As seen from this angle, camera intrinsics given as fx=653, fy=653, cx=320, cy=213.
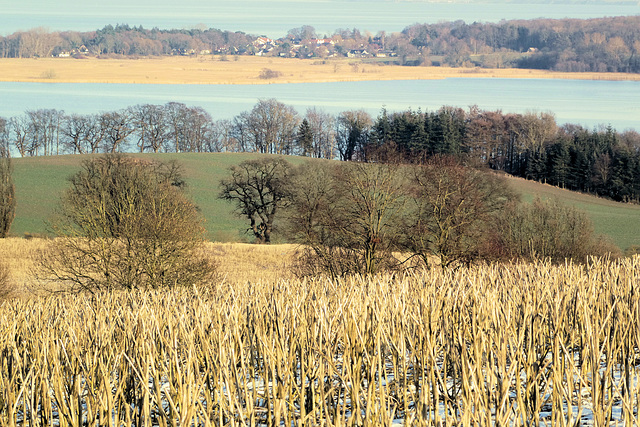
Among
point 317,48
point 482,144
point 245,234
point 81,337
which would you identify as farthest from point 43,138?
point 317,48

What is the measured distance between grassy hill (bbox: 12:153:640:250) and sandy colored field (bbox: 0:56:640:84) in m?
88.3

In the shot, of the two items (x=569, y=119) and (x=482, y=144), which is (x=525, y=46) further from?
(x=482, y=144)

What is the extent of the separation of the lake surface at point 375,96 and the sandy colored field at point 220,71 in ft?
8.51

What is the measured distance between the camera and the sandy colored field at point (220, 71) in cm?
15288

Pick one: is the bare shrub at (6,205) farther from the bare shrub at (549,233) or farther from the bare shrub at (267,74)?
the bare shrub at (267,74)

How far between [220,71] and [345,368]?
190 m

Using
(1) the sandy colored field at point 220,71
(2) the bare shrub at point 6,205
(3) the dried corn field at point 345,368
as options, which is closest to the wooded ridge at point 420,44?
(1) the sandy colored field at point 220,71

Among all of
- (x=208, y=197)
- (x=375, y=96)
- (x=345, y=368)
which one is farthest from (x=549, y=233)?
(x=375, y=96)

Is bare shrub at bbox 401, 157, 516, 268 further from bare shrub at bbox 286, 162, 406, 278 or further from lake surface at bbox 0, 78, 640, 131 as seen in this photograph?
lake surface at bbox 0, 78, 640, 131

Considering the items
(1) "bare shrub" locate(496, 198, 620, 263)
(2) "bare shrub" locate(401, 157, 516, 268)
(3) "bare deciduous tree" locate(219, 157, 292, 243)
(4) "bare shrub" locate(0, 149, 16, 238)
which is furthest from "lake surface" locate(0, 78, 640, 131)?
(2) "bare shrub" locate(401, 157, 516, 268)

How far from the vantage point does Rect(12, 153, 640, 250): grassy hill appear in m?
54.8

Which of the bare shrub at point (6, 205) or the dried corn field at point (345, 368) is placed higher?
the dried corn field at point (345, 368)

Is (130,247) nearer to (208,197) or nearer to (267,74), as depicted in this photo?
(208,197)

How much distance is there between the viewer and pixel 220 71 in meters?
187
